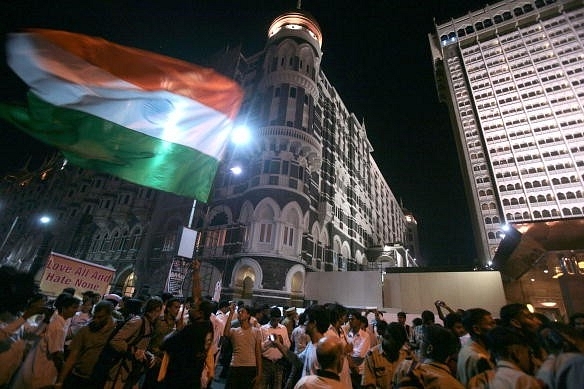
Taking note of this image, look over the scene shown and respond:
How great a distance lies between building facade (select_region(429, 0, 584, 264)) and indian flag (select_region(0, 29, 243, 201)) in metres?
51.5

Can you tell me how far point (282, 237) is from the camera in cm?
2200

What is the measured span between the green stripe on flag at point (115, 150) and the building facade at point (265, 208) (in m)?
9.11

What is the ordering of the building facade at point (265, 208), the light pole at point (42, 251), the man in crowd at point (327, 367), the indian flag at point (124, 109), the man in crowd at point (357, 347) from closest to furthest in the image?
the man in crowd at point (327, 367) < the indian flag at point (124, 109) < the man in crowd at point (357, 347) < the building facade at point (265, 208) < the light pole at point (42, 251)

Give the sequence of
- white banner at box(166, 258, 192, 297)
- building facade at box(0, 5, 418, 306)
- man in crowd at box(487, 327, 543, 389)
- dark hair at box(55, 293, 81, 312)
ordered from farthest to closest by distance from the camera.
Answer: building facade at box(0, 5, 418, 306) < white banner at box(166, 258, 192, 297) < dark hair at box(55, 293, 81, 312) < man in crowd at box(487, 327, 543, 389)

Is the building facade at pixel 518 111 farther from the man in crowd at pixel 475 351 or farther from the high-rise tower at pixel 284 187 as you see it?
the man in crowd at pixel 475 351

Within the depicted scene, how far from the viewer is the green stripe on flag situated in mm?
→ 5156

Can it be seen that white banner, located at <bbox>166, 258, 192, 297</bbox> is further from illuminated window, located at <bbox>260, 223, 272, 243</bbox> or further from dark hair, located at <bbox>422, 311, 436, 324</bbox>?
dark hair, located at <bbox>422, 311, 436, 324</bbox>

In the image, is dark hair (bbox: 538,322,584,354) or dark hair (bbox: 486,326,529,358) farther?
dark hair (bbox: 538,322,584,354)

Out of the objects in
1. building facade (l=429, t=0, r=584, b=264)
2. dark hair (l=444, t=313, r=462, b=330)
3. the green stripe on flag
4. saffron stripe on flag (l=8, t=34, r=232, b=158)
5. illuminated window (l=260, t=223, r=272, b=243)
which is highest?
building facade (l=429, t=0, r=584, b=264)

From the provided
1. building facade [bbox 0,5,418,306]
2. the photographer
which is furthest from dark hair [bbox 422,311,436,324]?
building facade [bbox 0,5,418,306]

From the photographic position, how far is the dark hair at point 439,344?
2477 millimetres

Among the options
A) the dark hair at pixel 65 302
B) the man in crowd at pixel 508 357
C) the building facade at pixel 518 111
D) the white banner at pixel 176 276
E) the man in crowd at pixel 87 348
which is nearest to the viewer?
the man in crowd at pixel 508 357

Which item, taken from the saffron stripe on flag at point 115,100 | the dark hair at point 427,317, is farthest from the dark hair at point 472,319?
the saffron stripe on flag at point 115,100

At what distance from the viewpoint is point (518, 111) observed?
165ft
